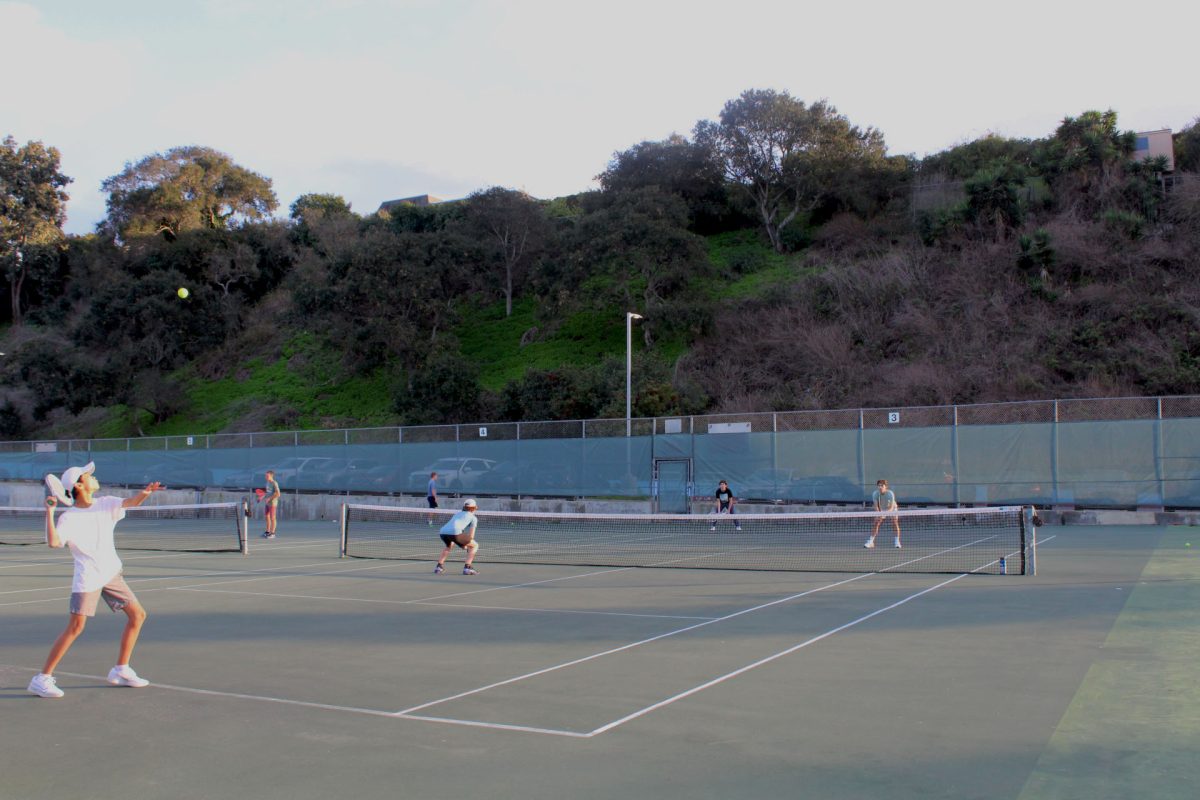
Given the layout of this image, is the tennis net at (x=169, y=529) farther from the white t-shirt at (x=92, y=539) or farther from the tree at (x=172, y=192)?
the tree at (x=172, y=192)

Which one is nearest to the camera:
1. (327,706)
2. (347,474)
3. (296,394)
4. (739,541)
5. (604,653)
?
(327,706)

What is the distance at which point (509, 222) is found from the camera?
2140 inches

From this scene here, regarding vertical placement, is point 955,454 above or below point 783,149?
below

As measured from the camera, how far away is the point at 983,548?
18984mm

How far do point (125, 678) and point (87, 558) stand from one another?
1076mm

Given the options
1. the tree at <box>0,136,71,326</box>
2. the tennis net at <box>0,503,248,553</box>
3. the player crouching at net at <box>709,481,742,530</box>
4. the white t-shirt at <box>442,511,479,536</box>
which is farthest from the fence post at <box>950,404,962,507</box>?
the tree at <box>0,136,71,326</box>

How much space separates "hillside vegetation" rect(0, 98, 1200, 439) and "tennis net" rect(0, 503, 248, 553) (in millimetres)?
12129

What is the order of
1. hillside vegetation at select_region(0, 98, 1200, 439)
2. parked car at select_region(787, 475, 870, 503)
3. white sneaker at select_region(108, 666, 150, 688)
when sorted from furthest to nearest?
hillside vegetation at select_region(0, 98, 1200, 439), parked car at select_region(787, 475, 870, 503), white sneaker at select_region(108, 666, 150, 688)

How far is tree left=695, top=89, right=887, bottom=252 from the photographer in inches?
2176

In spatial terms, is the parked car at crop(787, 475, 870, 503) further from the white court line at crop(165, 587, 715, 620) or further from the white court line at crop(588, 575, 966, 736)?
the white court line at crop(165, 587, 715, 620)

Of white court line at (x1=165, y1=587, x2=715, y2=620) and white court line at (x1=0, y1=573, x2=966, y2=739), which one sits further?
white court line at (x1=165, y1=587, x2=715, y2=620)

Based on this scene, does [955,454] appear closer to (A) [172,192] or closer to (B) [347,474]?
(B) [347,474]

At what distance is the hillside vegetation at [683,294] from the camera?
4072cm

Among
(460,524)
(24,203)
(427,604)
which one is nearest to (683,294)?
(460,524)
